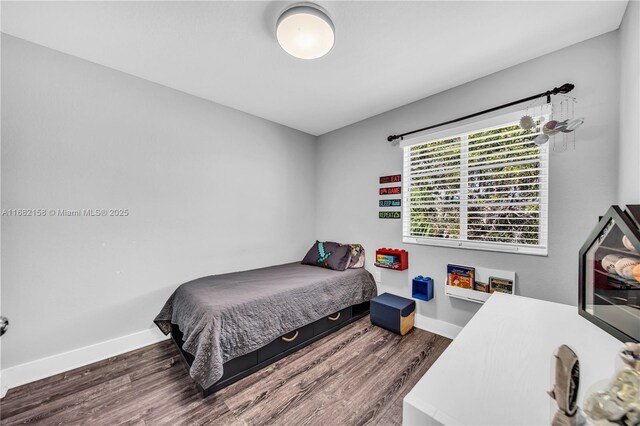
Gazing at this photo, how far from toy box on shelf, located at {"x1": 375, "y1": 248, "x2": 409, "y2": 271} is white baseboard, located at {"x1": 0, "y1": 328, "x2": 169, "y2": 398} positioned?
2.46 metres

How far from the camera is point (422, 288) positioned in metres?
2.55

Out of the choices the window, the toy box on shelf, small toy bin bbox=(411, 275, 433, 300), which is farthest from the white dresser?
the toy box on shelf

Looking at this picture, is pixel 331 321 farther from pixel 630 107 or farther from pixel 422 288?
pixel 630 107

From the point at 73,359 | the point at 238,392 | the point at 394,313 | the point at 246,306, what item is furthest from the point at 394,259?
the point at 73,359

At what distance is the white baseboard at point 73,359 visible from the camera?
1.77m

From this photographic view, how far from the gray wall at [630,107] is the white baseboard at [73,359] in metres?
3.68

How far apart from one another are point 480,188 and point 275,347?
2.34 m

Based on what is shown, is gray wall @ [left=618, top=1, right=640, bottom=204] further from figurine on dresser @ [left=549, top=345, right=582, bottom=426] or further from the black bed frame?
the black bed frame

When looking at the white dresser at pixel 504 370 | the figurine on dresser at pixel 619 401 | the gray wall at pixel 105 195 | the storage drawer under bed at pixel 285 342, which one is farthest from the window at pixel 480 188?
the gray wall at pixel 105 195

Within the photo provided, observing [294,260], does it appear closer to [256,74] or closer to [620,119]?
[256,74]

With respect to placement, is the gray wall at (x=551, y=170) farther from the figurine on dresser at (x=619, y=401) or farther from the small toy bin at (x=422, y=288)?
the figurine on dresser at (x=619, y=401)

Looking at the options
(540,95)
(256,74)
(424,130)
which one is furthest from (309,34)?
(540,95)

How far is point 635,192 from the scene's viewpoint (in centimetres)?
128

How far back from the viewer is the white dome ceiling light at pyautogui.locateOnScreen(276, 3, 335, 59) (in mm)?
1493
